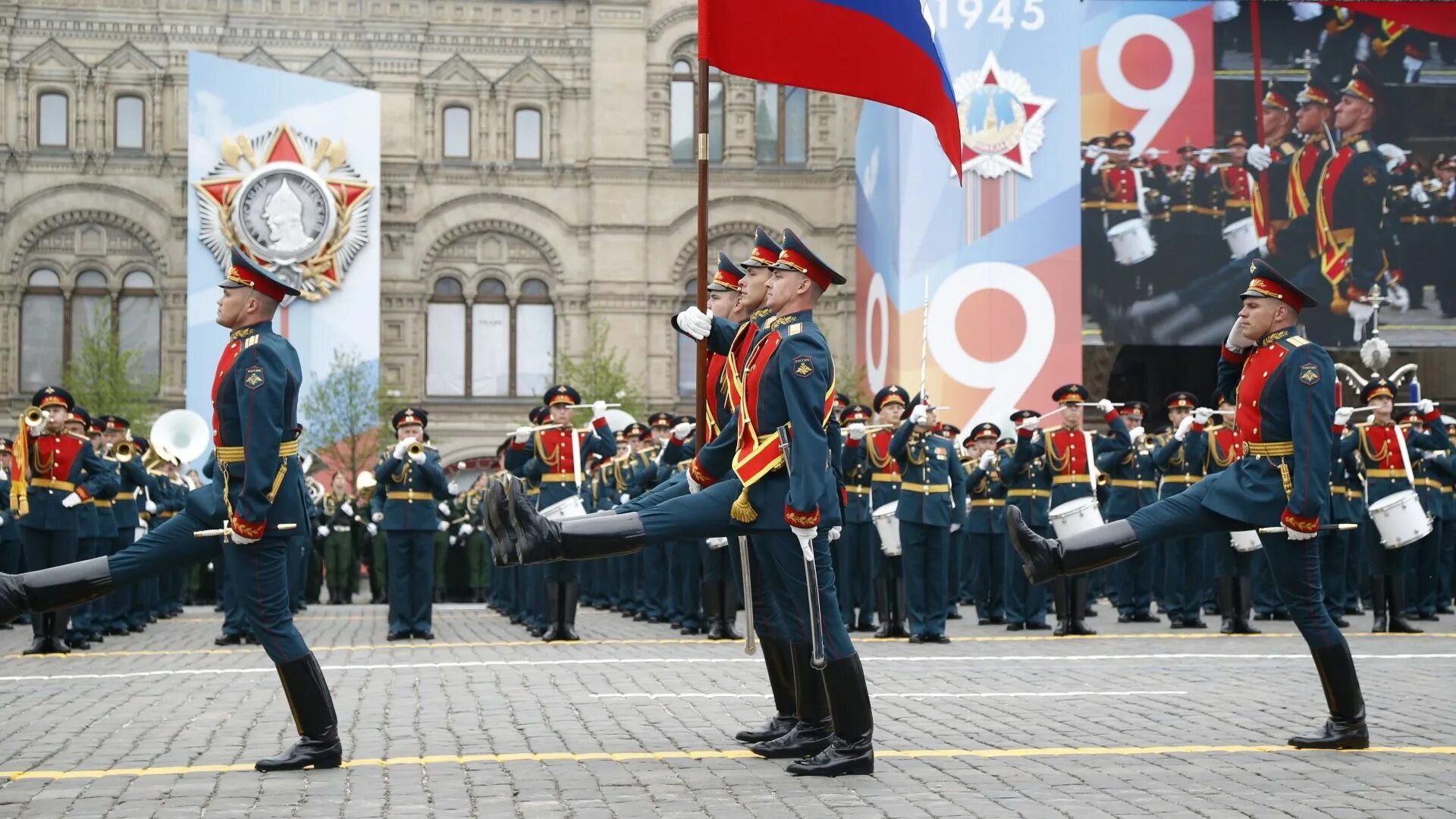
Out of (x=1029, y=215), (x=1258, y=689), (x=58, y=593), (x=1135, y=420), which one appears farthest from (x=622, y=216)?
(x=58, y=593)

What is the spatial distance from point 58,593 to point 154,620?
1330 cm

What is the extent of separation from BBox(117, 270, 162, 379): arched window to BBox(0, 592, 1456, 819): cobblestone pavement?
96.2 ft

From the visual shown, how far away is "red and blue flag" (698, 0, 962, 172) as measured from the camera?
9.76 meters

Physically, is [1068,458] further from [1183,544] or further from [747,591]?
[747,591]

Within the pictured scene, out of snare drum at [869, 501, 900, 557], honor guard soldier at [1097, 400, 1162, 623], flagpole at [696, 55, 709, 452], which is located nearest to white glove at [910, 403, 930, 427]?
snare drum at [869, 501, 900, 557]

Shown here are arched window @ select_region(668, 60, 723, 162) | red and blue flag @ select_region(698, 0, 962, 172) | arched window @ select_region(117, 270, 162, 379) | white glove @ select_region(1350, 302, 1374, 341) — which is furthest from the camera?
arched window @ select_region(668, 60, 723, 162)

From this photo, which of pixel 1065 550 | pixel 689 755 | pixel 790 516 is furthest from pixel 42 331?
pixel 790 516

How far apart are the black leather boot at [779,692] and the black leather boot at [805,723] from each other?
0.92ft

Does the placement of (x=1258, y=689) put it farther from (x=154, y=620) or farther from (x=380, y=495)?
(x=154, y=620)

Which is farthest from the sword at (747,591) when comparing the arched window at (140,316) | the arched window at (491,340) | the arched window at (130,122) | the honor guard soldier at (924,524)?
the arched window at (130,122)

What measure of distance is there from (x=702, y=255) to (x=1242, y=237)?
27.9 metres

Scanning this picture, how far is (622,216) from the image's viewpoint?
1686 inches

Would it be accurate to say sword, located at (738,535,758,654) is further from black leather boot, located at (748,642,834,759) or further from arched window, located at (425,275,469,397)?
arched window, located at (425,275,469,397)

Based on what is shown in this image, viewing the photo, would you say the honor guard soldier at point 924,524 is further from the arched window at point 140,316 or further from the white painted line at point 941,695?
the arched window at point 140,316
